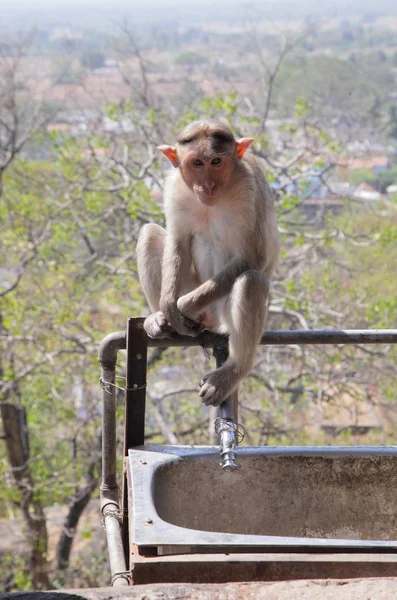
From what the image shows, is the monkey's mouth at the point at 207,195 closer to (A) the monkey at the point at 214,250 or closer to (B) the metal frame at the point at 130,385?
(A) the monkey at the point at 214,250

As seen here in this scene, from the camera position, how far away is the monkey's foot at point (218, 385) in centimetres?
319

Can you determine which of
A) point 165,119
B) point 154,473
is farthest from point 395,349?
point 154,473

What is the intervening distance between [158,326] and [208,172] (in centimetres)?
68

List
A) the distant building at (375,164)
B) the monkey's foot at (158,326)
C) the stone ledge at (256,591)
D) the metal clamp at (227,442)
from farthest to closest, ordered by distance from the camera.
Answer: the distant building at (375,164) → the monkey's foot at (158,326) → the metal clamp at (227,442) → the stone ledge at (256,591)

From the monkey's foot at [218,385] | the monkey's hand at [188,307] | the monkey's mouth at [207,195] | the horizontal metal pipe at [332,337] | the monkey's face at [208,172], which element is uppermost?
the monkey's face at [208,172]

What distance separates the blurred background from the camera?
852 centimetres

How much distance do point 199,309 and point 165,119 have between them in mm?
6224

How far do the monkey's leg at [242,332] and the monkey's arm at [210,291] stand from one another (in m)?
0.12

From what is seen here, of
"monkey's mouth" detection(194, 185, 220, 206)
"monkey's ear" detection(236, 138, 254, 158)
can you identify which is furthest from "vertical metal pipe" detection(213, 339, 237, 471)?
"monkey's ear" detection(236, 138, 254, 158)

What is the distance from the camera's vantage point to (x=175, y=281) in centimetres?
366

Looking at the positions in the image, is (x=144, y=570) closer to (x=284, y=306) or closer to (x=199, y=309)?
(x=199, y=309)

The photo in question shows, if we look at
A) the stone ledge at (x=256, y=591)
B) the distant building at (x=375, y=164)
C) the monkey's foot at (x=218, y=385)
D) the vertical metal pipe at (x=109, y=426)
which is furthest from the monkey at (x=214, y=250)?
the distant building at (x=375, y=164)

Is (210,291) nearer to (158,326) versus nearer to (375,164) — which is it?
(158,326)

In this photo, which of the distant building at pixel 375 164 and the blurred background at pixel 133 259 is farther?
the distant building at pixel 375 164
